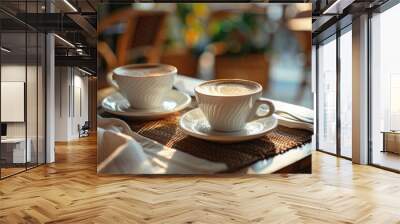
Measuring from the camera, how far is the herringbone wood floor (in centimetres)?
331

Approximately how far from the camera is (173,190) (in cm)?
445

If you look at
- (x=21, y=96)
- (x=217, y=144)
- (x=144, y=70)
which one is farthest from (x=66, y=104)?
(x=217, y=144)

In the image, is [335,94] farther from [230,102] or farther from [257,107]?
[230,102]

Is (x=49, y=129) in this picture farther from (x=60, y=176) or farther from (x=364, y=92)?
(x=364, y=92)

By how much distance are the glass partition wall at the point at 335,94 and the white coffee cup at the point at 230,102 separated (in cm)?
364

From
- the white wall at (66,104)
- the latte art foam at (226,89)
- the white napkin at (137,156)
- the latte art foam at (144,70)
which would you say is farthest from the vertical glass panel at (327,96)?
the white wall at (66,104)

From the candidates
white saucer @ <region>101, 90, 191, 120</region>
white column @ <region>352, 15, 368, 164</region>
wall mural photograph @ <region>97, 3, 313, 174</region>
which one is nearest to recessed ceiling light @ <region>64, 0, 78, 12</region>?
wall mural photograph @ <region>97, 3, 313, 174</region>

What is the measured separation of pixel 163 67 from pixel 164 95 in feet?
1.11

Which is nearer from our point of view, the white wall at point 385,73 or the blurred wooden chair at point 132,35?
the blurred wooden chair at point 132,35

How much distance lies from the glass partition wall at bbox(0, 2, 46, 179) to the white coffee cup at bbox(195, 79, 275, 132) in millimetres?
2913

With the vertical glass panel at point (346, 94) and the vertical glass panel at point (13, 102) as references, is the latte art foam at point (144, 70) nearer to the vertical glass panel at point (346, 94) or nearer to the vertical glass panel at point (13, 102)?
the vertical glass panel at point (13, 102)

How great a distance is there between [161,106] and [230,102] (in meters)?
0.85

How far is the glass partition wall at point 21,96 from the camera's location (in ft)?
17.8

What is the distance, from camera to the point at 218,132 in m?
4.49
